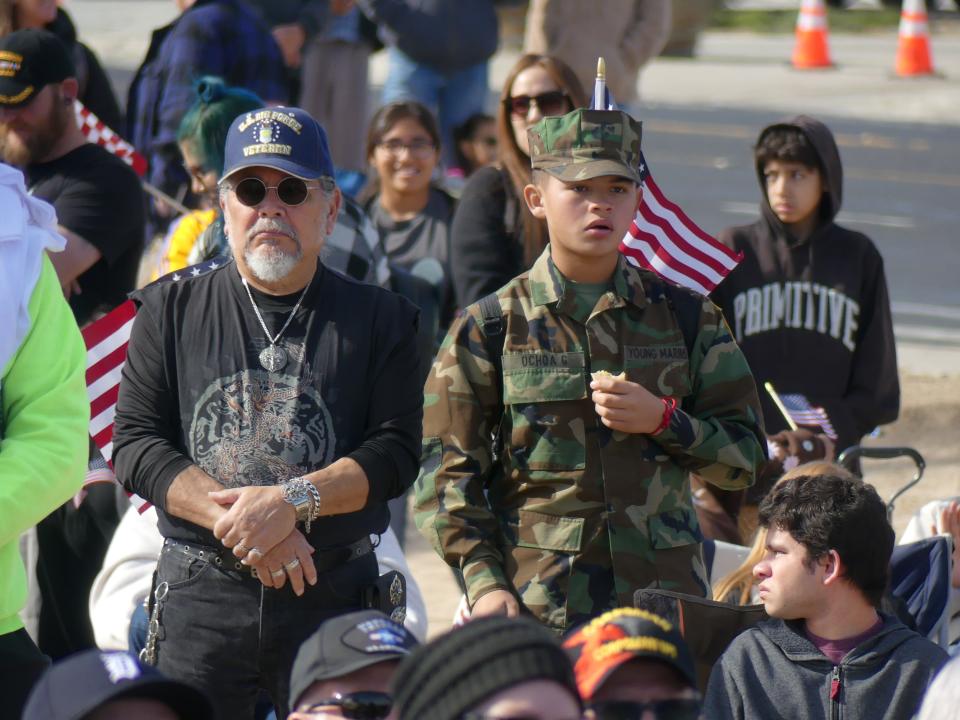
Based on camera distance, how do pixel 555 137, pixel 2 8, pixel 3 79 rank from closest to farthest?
pixel 555 137, pixel 3 79, pixel 2 8

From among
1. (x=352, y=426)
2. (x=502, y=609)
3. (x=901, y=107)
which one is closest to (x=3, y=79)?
(x=352, y=426)

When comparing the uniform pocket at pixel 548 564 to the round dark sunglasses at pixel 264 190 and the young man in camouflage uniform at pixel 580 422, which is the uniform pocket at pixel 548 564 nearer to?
the young man in camouflage uniform at pixel 580 422

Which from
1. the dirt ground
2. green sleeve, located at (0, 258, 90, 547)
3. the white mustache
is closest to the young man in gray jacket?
the white mustache

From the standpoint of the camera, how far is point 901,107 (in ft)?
69.9

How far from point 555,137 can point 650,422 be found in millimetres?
812

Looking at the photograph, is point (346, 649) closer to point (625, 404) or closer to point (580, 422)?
A: point (625, 404)

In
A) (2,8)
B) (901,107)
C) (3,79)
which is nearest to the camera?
(3,79)

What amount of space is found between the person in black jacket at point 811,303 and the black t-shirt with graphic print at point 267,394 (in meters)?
2.08

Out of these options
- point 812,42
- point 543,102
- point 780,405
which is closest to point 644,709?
point 780,405

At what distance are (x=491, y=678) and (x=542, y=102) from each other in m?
3.86

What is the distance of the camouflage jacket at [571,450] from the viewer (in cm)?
447

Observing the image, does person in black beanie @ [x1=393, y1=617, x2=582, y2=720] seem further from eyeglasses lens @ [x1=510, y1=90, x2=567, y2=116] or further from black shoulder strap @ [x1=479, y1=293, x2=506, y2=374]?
eyeglasses lens @ [x1=510, y1=90, x2=567, y2=116]

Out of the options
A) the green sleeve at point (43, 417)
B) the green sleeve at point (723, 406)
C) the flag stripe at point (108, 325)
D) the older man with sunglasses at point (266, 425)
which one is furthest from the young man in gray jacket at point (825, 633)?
the flag stripe at point (108, 325)

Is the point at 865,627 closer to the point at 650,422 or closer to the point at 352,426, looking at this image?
the point at 650,422
